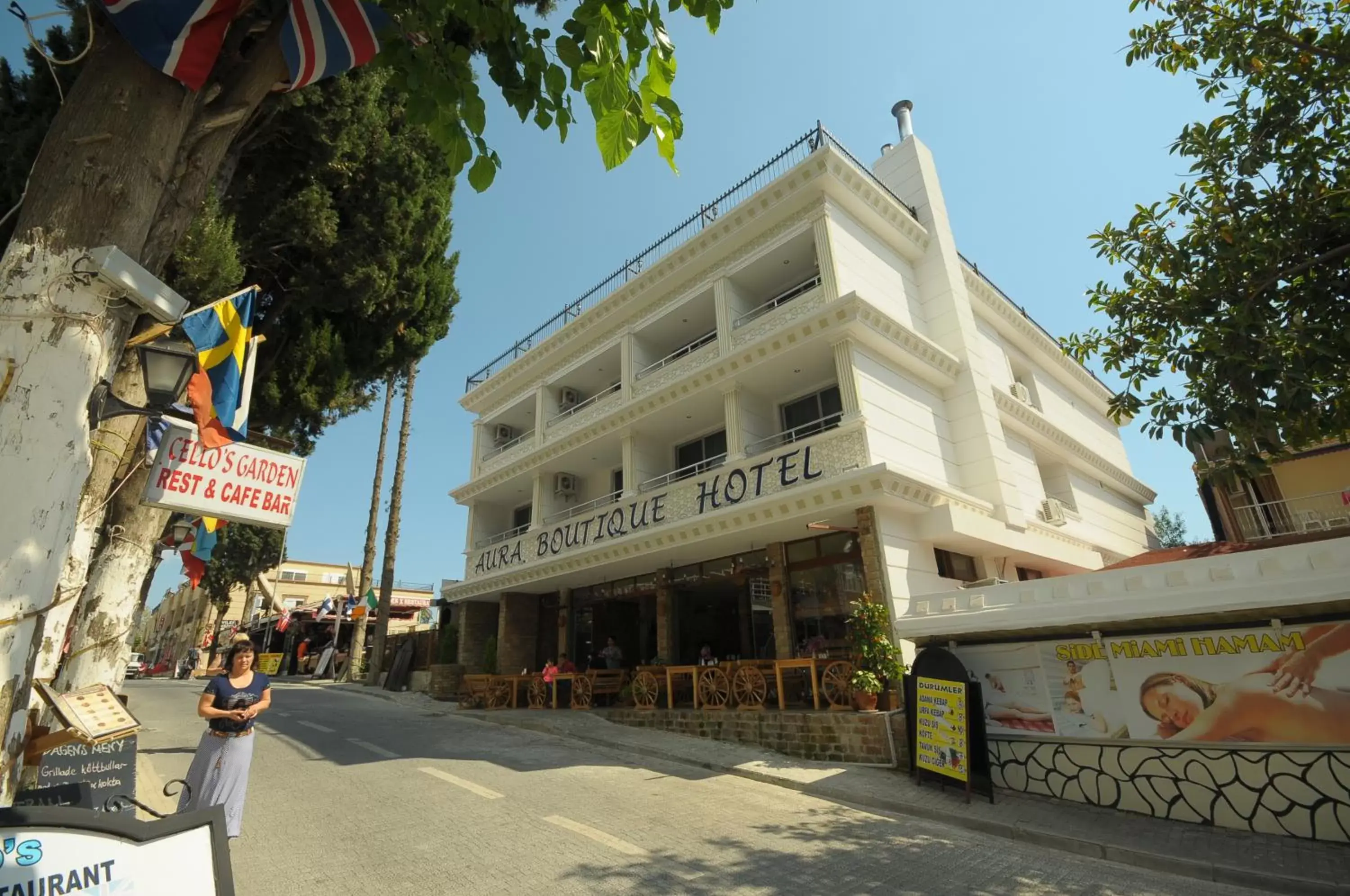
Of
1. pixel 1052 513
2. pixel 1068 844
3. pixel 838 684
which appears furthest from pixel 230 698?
pixel 1052 513

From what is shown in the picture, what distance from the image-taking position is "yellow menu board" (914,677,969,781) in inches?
336

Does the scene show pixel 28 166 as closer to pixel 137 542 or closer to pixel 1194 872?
pixel 137 542

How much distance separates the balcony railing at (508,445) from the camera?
21531 mm

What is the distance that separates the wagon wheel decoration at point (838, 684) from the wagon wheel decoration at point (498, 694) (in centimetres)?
984

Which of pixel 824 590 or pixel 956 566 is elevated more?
pixel 956 566

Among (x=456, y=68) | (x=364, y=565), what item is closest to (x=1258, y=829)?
(x=456, y=68)

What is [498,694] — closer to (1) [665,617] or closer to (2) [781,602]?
(1) [665,617]

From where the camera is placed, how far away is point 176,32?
3383mm

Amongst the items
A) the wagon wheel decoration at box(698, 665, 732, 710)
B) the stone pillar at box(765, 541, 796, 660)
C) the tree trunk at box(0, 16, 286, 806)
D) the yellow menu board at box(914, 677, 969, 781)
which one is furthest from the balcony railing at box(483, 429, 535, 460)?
the tree trunk at box(0, 16, 286, 806)

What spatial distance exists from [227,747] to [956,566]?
12.5m

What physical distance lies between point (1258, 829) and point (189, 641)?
2498 inches

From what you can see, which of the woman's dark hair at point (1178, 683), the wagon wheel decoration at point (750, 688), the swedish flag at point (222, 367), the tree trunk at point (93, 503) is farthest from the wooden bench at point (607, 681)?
the tree trunk at point (93, 503)

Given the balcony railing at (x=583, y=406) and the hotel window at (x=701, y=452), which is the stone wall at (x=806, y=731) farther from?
the balcony railing at (x=583, y=406)

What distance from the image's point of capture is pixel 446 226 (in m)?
11.8
